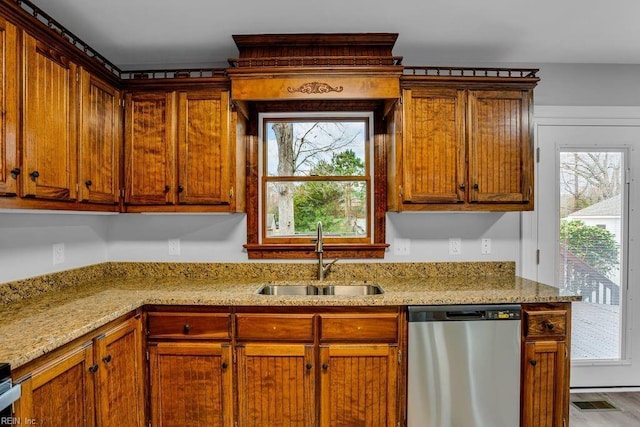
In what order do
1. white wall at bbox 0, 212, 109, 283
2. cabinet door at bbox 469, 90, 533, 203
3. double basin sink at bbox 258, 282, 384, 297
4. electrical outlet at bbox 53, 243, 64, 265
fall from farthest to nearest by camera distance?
double basin sink at bbox 258, 282, 384, 297 → cabinet door at bbox 469, 90, 533, 203 → electrical outlet at bbox 53, 243, 64, 265 → white wall at bbox 0, 212, 109, 283

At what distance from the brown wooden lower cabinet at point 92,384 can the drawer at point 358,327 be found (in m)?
1.02

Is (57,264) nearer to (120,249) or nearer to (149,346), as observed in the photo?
(120,249)

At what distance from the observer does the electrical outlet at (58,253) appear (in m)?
2.25

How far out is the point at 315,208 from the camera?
2768 mm

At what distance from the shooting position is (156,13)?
2125 mm

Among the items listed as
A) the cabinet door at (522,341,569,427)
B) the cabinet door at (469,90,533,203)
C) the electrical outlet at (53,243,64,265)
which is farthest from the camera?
the cabinet door at (469,90,533,203)

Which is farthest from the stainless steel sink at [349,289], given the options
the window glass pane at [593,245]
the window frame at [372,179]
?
the window glass pane at [593,245]

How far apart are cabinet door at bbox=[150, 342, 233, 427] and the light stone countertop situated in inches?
10.7

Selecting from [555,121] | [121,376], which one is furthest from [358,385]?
[555,121]

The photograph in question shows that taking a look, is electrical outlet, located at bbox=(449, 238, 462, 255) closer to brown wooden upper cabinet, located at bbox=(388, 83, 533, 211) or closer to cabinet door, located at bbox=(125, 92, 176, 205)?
brown wooden upper cabinet, located at bbox=(388, 83, 533, 211)

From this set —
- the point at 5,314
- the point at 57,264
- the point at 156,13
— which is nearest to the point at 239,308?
the point at 5,314

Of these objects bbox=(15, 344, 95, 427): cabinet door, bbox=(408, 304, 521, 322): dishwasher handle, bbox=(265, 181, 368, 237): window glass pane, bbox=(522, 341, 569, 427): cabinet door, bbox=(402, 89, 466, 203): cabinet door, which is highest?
bbox=(402, 89, 466, 203): cabinet door

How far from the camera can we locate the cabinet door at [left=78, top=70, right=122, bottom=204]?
6.63ft

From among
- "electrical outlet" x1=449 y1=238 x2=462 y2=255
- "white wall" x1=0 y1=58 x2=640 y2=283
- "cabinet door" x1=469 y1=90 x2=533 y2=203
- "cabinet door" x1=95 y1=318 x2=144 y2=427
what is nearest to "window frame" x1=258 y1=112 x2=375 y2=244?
"white wall" x1=0 y1=58 x2=640 y2=283
